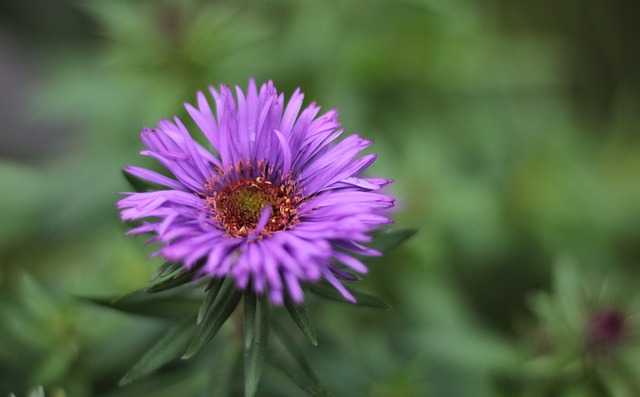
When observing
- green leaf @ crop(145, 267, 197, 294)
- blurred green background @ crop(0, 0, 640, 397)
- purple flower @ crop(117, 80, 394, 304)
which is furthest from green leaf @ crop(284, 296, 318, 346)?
blurred green background @ crop(0, 0, 640, 397)

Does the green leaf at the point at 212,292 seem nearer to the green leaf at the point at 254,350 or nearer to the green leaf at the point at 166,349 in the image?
the green leaf at the point at 254,350

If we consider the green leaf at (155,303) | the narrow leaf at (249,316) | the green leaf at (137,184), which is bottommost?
the green leaf at (155,303)

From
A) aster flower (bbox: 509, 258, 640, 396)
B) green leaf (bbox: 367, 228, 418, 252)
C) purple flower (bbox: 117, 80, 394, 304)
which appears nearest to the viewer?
purple flower (bbox: 117, 80, 394, 304)

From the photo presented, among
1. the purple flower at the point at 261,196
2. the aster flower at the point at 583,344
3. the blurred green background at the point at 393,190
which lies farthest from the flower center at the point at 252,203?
the aster flower at the point at 583,344

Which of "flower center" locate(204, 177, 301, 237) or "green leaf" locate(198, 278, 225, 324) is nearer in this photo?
"green leaf" locate(198, 278, 225, 324)

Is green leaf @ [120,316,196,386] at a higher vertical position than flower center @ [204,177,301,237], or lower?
lower

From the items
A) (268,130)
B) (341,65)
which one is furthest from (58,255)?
(268,130)

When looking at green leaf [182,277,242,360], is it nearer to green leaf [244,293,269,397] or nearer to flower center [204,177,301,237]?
green leaf [244,293,269,397]
